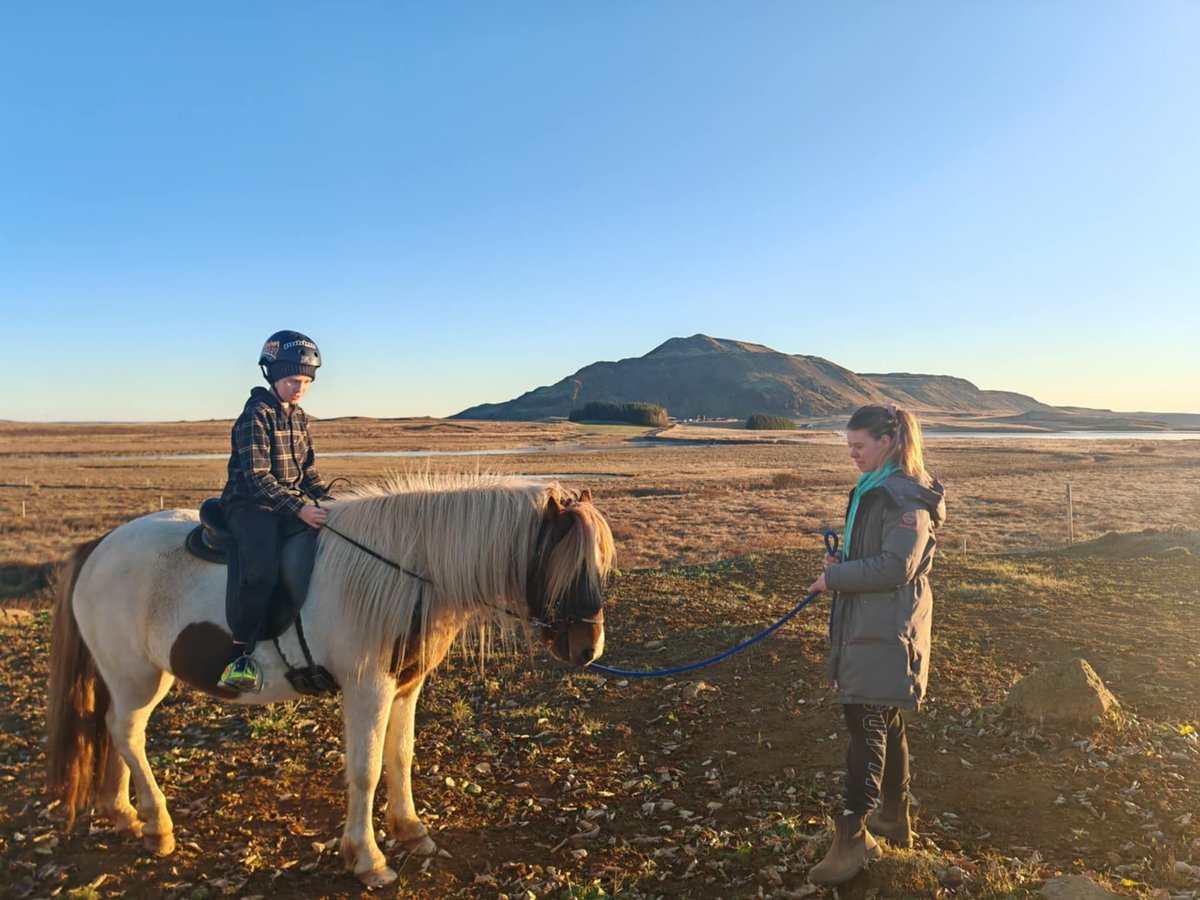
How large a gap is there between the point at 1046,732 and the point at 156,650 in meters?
6.95

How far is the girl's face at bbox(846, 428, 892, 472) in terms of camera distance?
404 centimetres

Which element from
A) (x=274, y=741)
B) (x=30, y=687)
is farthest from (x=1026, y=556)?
(x=30, y=687)

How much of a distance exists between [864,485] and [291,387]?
3.80 metres

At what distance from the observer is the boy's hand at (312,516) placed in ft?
14.3

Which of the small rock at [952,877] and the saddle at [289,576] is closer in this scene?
the small rock at [952,877]

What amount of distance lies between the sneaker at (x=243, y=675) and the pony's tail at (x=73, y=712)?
1584 millimetres

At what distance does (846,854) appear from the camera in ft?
12.9

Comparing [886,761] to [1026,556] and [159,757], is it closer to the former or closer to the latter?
[159,757]

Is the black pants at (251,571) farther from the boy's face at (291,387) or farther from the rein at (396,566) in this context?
the boy's face at (291,387)

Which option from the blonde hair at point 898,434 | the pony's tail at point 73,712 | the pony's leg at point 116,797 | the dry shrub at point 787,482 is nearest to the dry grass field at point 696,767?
the pony's leg at point 116,797

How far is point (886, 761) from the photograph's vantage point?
13.9 feet

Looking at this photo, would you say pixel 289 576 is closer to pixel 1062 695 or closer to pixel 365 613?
pixel 365 613

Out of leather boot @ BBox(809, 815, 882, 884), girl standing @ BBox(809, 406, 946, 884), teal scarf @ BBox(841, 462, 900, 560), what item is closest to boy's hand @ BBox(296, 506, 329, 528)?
girl standing @ BBox(809, 406, 946, 884)

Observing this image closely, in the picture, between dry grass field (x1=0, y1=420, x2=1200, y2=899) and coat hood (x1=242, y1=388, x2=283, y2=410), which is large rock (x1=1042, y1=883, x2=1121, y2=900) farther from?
coat hood (x1=242, y1=388, x2=283, y2=410)
